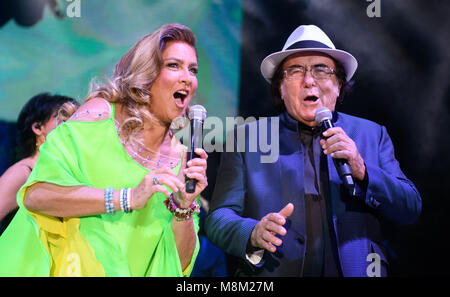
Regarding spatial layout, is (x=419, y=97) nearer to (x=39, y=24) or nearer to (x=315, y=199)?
(x=315, y=199)

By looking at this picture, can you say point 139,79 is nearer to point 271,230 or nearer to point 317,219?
point 271,230

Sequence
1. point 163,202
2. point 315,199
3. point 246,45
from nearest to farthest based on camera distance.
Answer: point 163,202 < point 315,199 < point 246,45

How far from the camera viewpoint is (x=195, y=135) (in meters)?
1.87

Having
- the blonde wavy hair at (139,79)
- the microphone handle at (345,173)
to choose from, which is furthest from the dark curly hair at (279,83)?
the microphone handle at (345,173)

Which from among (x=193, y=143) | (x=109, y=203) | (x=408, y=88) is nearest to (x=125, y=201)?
(x=109, y=203)

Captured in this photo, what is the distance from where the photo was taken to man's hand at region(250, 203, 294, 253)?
77.0 inches

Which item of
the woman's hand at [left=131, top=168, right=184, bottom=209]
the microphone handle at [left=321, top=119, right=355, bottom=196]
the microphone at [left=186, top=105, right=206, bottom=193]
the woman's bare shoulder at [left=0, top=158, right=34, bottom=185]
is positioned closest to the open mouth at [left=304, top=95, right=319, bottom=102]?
the microphone handle at [left=321, top=119, right=355, bottom=196]

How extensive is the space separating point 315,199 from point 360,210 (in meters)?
0.22

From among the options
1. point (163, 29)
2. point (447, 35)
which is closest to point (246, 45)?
point (163, 29)

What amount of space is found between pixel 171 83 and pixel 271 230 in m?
0.86

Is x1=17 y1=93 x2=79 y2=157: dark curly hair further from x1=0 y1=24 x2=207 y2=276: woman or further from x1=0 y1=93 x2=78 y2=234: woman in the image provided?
x1=0 y1=24 x2=207 y2=276: woman

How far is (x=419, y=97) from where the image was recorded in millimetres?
2637

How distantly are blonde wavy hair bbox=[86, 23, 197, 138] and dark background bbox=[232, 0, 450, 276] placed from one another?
33.0 inches
